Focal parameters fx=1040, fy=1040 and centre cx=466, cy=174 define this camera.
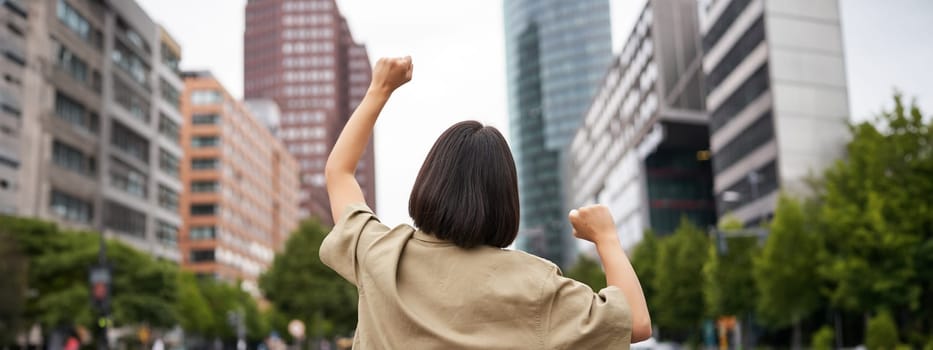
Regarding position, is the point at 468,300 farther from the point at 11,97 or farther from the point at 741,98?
the point at 741,98

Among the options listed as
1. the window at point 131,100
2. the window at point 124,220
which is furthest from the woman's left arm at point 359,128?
the window at point 131,100

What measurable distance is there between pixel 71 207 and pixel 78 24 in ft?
38.0

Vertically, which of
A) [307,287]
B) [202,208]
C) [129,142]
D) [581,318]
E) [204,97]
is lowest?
[581,318]

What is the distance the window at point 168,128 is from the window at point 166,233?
722 centimetres

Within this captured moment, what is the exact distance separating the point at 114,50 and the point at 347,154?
74.2m

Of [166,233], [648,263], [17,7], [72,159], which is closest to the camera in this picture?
[17,7]

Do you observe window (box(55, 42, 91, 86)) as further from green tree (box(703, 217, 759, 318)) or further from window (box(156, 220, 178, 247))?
green tree (box(703, 217, 759, 318))

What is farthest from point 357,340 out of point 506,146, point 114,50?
point 114,50

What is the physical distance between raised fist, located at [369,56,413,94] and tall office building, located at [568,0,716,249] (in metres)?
87.2

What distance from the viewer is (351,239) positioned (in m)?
2.02

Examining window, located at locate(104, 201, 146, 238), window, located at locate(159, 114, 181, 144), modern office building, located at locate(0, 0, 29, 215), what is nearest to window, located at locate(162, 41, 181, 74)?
window, located at locate(159, 114, 181, 144)

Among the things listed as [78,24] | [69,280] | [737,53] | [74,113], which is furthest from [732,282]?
[78,24]

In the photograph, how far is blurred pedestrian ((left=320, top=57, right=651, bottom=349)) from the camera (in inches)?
72.4

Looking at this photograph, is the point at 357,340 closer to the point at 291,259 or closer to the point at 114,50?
the point at 291,259
